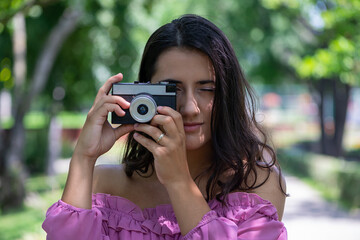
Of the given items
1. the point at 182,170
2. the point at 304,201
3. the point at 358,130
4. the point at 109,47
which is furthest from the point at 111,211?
the point at 358,130

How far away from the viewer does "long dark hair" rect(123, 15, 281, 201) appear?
1996 mm

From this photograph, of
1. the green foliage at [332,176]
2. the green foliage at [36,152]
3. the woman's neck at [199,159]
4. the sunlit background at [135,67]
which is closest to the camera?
the woman's neck at [199,159]

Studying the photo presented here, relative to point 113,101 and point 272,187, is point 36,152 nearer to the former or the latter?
point 113,101

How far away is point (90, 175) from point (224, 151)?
1.68 ft

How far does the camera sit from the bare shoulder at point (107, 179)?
6.86 ft

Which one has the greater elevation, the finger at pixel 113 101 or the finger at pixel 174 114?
the finger at pixel 113 101

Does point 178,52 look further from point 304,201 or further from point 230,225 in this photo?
point 304,201

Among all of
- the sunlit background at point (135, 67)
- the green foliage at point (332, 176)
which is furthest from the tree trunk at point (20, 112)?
the green foliage at point (332, 176)

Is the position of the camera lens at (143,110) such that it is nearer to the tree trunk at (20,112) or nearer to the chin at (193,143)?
the chin at (193,143)

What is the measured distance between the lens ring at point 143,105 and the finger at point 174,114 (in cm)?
3

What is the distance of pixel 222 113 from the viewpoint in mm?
2025

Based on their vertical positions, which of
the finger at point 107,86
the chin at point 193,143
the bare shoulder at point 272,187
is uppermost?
the finger at point 107,86

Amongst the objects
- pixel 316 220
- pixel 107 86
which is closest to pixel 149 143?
pixel 107 86

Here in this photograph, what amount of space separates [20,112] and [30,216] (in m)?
2.23
